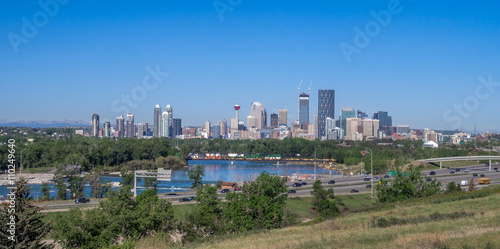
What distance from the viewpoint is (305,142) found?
96.4 metres

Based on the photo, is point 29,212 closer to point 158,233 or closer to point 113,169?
point 158,233

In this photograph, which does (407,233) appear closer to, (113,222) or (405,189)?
(113,222)

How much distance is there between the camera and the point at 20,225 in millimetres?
10047

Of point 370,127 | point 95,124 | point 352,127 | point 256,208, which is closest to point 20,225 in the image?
point 256,208

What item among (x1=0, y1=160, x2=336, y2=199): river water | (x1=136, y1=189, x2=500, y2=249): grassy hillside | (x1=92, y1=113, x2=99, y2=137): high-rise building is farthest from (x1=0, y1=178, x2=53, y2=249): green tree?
(x1=92, y1=113, x2=99, y2=137): high-rise building

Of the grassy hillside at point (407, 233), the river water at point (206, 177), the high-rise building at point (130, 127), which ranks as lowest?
the river water at point (206, 177)

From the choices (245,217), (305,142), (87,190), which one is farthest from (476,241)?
(305,142)

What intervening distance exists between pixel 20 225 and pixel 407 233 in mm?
8996

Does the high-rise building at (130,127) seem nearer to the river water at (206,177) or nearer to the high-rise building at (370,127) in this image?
the high-rise building at (370,127)

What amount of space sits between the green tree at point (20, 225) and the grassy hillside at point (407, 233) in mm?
4377

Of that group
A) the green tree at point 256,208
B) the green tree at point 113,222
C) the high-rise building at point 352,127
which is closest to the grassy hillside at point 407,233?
the green tree at point 113,222

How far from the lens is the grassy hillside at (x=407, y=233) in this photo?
9023mm

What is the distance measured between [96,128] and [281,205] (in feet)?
581

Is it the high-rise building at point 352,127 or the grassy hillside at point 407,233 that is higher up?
the high-rise building at point 352,127
